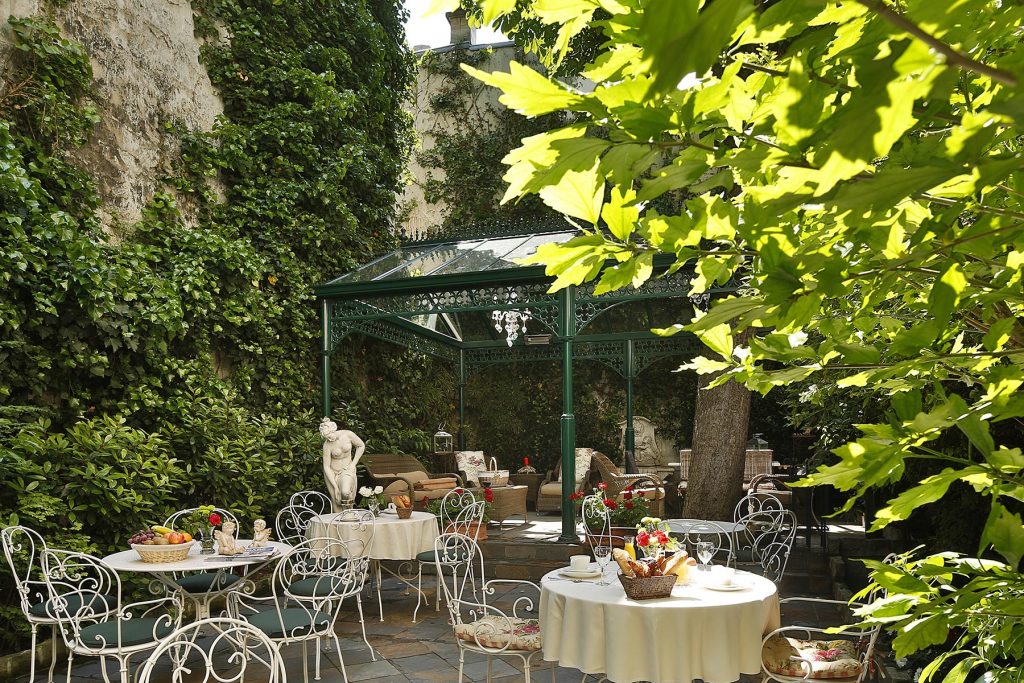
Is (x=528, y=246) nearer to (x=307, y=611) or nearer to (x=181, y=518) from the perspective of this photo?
(x=181, y=518)

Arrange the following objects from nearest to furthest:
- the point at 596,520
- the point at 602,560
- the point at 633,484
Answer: the point at 602,560
the point at 596,520
the point at 633,484

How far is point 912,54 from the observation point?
0.44m

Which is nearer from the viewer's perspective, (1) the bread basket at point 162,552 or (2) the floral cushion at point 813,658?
(2) the floral cushion at point 813,658

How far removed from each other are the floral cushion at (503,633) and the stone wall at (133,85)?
568 centimetres

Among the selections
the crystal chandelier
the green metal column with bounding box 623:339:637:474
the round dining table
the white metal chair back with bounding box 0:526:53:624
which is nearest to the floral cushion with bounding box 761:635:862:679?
the round dining table

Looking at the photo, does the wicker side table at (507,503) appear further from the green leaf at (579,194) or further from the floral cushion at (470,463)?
the green leaf at (579,194)

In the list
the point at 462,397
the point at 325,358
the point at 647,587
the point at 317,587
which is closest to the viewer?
the point at 647,587

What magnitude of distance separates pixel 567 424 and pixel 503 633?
14.6 ft

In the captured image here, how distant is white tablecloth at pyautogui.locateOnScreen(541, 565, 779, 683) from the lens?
374 cm

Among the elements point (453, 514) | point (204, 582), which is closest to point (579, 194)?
point (204, 582)

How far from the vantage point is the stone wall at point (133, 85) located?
7734mm

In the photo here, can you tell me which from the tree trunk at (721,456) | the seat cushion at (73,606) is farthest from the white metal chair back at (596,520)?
the seat cushion at (73,606)

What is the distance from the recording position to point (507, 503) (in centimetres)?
1072

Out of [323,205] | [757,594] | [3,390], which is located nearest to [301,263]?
[323,205]
